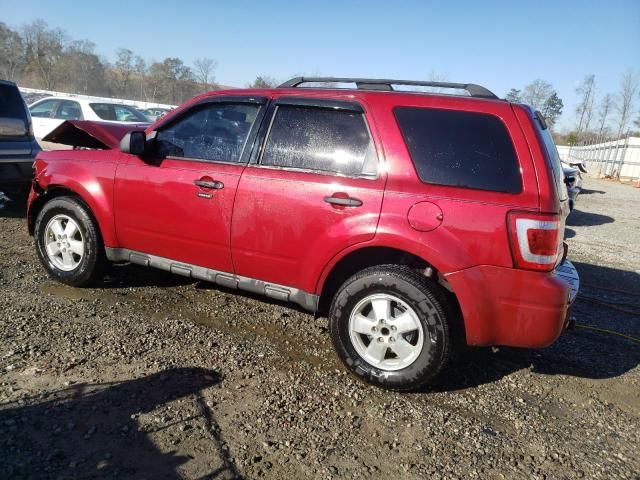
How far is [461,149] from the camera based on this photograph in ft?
10.0

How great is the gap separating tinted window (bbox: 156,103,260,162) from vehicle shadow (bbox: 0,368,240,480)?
1.75 m

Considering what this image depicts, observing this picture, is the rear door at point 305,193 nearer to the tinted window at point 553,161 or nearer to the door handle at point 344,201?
the door handle at point 344,201

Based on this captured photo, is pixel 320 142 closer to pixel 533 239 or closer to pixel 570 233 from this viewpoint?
pixel 533 239

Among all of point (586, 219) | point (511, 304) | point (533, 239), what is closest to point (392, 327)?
point (511, 304)

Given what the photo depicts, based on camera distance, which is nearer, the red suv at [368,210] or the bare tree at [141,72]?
the red suv at [368,210]

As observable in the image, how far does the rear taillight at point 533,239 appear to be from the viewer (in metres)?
2.83

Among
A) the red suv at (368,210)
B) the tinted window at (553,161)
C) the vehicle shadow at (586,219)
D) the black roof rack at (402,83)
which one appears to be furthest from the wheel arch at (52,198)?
the vehicle shadow at (586,219)

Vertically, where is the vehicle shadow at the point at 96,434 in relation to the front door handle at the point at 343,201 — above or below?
below

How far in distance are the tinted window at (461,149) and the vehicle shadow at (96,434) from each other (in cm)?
196

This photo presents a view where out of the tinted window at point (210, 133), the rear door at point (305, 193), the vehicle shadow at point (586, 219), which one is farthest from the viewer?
the vehicle shadow at point (586, 219)

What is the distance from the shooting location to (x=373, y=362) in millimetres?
3225

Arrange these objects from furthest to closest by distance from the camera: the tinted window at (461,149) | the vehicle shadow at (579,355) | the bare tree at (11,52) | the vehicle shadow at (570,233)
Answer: the bare tree at (11,52) < the vehicle shadow at (570,233) < the vehicle shadow at (579,355) < the tinted window at (461,149)

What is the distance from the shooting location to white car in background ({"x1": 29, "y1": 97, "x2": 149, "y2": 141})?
12.0 m

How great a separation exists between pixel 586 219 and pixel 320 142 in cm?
975
